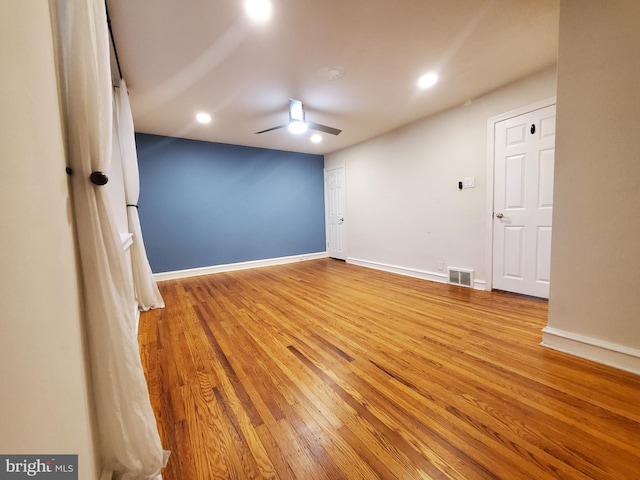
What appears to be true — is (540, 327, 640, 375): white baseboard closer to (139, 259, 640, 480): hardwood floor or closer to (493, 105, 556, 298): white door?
(139, 259, 640, 480): hardwood floor

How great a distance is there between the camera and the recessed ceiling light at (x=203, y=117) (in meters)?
3.29

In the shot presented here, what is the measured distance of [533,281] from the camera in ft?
9.05

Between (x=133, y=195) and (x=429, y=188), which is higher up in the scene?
(x=429, y=188)

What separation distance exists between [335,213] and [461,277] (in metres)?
2.98

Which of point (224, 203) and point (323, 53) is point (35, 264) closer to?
point (323, 53)

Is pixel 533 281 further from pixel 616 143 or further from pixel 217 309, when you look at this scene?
pixel 217 309

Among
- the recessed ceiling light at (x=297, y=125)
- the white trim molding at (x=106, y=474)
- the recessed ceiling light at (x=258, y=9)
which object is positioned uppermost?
the recessed ceiling light at (x=258, y=9)

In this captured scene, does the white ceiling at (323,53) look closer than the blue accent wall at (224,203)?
Yes

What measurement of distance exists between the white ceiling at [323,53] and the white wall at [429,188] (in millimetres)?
239

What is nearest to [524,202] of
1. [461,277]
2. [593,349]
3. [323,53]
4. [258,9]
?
[461,277]

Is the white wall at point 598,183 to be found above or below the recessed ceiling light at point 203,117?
below

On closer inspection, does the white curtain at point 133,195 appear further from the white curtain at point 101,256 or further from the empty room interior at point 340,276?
the white curtain at point 101,256

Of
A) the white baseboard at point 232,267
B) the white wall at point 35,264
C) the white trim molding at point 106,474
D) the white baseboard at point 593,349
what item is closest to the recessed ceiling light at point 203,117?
the white baseboard at point 232,267

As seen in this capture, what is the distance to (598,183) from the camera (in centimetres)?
159
